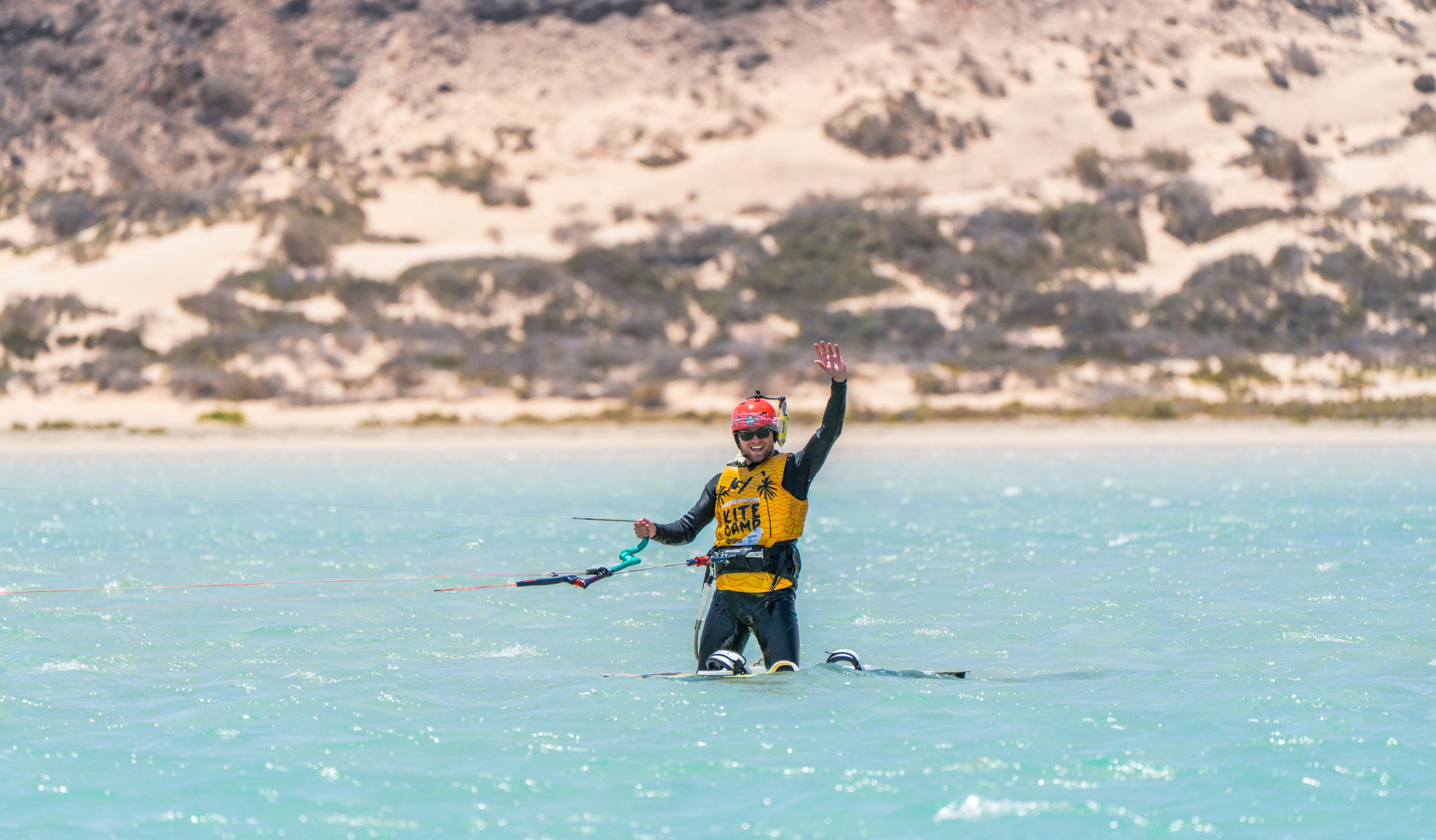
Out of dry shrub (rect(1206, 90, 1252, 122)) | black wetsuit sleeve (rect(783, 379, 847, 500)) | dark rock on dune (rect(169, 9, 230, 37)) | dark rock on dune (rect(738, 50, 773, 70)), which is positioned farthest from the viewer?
dark rock on dune (rect(169, 9, 230, 37))

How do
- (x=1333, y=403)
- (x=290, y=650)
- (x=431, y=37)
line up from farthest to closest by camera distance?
(x=431, y=37) < (x=1333, y=403) < (x=290, y=650)

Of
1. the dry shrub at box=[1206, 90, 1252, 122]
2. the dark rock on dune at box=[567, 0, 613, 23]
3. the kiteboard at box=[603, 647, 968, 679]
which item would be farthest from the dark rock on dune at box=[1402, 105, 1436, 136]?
the kiteboard at box=[603, 647, 968, 679]

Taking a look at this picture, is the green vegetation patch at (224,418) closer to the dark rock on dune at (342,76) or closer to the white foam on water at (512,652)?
the dark rock on dune at (342,76)

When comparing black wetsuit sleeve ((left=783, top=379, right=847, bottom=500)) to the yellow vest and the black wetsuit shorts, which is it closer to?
the yellow vest

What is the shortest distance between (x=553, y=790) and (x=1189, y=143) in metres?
49.8

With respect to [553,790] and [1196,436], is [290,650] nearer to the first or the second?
[553,790]

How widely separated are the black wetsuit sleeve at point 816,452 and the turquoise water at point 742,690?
100 centimetres

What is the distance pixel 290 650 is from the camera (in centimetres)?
870

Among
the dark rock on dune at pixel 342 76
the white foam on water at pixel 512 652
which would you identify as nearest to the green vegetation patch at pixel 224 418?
the dark rock on dune at pixel 342 76

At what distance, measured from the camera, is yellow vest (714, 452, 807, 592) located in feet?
24.1

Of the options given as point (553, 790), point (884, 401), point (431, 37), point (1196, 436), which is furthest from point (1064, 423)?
point (431, 37)

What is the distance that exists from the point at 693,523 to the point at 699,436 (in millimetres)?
23569

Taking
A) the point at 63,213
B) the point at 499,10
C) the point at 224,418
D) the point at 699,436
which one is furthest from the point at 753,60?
the point at 224,418

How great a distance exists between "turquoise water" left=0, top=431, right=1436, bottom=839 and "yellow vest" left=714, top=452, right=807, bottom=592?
51 cm
